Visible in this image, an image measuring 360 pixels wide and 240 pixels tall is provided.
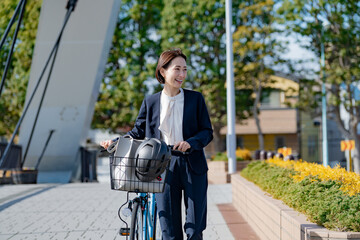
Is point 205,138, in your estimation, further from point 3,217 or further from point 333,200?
point 3,217

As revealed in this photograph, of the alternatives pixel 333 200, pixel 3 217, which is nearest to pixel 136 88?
pixel 3 217

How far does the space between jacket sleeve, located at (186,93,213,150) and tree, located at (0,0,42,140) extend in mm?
21132

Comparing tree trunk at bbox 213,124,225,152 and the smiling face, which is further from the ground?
the smiling face

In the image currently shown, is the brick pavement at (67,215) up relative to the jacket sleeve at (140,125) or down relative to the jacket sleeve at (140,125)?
down

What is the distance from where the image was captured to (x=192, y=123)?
13.3 feet

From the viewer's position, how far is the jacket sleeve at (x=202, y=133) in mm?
3840

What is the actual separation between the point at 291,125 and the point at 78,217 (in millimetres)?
39090

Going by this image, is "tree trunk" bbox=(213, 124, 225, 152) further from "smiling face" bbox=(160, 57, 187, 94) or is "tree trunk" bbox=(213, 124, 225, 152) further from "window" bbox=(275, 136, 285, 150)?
"smiling face" bbox=(160, 57, 187, 94)

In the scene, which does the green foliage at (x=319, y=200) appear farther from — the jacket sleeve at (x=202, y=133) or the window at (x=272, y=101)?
the window at (x=272, y=101)

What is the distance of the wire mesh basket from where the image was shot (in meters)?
3.49

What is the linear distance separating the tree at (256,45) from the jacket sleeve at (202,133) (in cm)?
2236

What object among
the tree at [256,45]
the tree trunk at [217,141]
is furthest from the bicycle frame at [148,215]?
the tree trunk at [217,141]

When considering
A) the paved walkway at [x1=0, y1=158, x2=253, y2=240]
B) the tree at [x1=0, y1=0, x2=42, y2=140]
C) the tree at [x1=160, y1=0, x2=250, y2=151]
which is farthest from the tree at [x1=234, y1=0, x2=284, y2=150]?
the paved walkway at [x1=0, y1=158, x2=253, y2=240]

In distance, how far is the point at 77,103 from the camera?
18.3 meters
